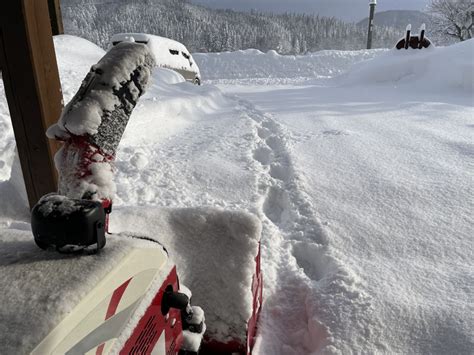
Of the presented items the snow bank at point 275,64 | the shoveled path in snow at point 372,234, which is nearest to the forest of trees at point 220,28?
the snow bank at point 275,64

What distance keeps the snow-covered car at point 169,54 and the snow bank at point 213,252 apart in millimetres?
8724

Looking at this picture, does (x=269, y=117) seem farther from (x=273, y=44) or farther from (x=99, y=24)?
(x=99, y=24)

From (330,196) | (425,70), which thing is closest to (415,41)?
(425,70)

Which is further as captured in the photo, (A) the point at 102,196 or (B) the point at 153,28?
(B) the point at 153,28

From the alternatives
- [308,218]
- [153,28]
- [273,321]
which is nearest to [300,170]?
[308,218]

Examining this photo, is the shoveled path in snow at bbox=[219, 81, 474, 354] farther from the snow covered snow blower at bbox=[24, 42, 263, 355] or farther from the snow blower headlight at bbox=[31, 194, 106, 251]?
the snow blower headlight at bbox=[31, 194, 106, 251]

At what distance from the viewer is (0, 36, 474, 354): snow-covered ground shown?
4.92ft

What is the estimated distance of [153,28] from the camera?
53.3 meters

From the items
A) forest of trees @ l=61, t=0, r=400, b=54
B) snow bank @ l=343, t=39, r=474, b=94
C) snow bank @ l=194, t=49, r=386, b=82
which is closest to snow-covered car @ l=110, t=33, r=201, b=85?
snow bank @ l=343, t=39, r=474, b=94

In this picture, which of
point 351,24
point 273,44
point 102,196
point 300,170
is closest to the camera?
point 102,196

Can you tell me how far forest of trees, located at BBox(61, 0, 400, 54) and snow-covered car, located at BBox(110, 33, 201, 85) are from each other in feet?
129

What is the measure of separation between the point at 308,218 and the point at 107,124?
1.57 metres

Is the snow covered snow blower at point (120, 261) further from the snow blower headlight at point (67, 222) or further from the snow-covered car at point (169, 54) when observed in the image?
the snow-covered car at point (169, 54)

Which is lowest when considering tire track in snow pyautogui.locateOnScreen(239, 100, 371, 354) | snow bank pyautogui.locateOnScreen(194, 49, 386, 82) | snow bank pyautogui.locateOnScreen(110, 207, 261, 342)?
A: snow bank pyautogui.locateOnScreen(194, 49, 386, 82)
